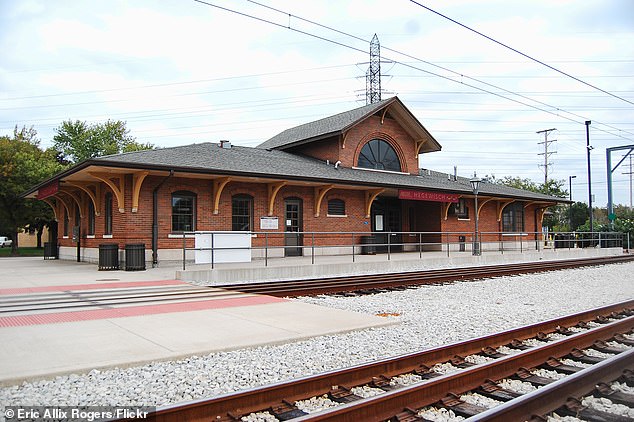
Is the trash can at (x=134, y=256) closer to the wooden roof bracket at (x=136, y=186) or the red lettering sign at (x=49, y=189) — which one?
the wooden roof bracket at (x=136, y=186)

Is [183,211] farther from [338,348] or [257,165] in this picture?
[338,348]

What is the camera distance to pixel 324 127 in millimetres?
28172

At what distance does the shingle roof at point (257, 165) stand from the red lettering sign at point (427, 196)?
0.95 ft

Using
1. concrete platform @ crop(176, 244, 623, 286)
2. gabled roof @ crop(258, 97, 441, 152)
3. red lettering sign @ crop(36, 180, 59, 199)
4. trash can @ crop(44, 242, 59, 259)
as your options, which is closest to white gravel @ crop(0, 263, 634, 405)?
concrete platform @ crop(176, 244, 623, 286)

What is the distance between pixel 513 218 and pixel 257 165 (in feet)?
64.8

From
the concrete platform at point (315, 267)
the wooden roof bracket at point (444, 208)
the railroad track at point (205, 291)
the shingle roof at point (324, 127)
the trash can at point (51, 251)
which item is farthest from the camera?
the wooden roof bracket at point (444, 208)

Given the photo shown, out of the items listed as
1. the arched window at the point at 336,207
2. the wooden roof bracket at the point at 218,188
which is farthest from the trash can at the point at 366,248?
the wooden roof bracket at the point at 218,188

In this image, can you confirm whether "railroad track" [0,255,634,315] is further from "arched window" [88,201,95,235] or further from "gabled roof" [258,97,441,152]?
Result: "gabled roof" [258,97,441,152]

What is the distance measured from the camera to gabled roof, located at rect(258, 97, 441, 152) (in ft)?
85.6

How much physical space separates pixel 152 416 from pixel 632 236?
43776mm

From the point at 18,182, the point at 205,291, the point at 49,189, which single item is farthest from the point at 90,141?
the point at 205,291

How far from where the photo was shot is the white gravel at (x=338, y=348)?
477 cm

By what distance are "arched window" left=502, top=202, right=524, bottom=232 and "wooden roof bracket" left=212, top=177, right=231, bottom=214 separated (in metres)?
20.3

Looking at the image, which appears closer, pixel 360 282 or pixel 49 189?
pixel 360 282
